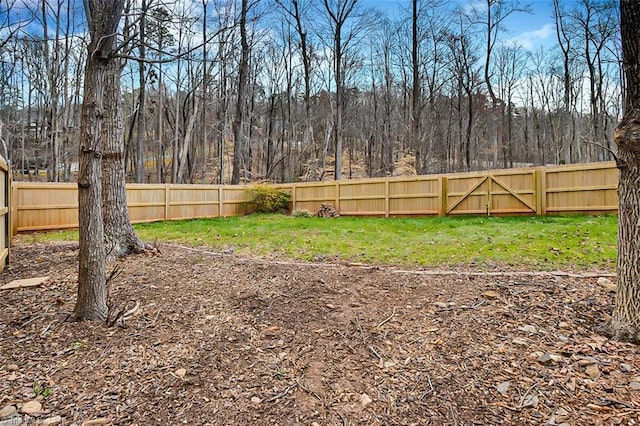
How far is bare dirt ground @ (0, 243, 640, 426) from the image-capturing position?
1973mm

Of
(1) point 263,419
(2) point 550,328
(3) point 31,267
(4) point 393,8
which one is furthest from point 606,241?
(4) point 393,8

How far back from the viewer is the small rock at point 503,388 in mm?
2131

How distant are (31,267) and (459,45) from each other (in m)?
18.5

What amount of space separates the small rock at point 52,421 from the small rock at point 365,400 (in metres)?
1.59

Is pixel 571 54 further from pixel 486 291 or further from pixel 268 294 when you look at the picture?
pixel 268 294

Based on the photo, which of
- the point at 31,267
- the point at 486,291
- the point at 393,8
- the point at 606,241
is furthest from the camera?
the point at 393,8

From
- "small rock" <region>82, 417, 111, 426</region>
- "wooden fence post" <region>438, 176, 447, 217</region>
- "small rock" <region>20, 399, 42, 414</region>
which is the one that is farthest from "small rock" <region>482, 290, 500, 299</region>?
"wooden fence post" <region>438, 176, 447, 217</region>

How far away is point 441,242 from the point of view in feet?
20.6

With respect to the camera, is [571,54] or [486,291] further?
[571,54]

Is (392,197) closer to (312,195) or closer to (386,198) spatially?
(386,198)

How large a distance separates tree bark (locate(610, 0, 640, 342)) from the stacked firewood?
32.5ft

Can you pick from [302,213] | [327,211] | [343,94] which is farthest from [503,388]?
[343,94]

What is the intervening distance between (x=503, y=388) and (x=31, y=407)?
265 cm

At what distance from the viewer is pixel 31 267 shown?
14.1 ft
